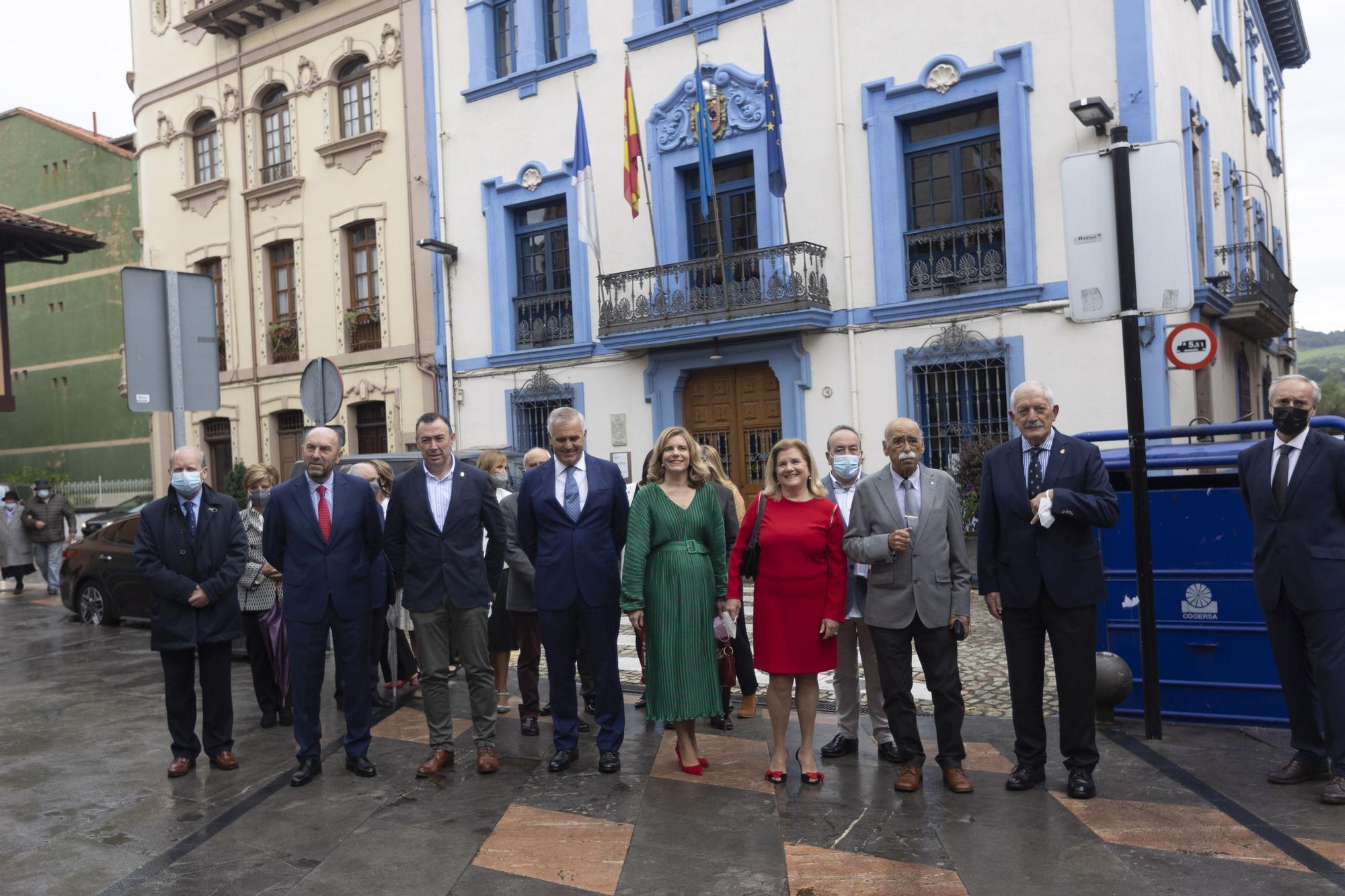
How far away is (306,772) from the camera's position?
6156mm

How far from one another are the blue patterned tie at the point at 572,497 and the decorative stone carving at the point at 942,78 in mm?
10450

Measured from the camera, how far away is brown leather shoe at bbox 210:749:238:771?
6.48 meters

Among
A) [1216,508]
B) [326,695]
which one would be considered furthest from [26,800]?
[1216,508]

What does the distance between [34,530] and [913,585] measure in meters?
15.7

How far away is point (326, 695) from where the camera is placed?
8.60m

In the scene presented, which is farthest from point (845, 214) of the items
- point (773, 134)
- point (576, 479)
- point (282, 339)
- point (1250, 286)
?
point (282, 339)

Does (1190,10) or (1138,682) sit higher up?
(1190,10)

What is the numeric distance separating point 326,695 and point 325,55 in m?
16.0

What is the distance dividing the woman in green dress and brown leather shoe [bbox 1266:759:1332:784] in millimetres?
2735

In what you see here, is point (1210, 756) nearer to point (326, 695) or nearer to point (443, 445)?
point (443, 445)

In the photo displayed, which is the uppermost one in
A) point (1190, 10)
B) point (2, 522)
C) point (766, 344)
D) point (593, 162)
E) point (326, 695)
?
point (1190, 10)

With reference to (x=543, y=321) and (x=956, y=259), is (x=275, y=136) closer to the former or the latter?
(x=543, y=321)

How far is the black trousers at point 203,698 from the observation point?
643 centimetres

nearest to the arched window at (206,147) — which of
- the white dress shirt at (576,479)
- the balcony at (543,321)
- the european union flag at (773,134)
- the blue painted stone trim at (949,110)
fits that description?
the balcony at (543,321)
